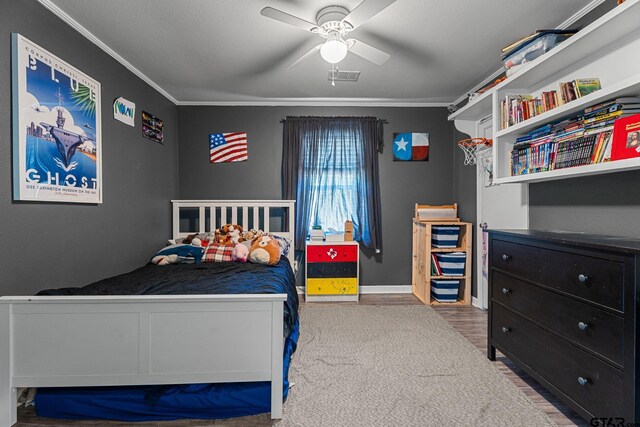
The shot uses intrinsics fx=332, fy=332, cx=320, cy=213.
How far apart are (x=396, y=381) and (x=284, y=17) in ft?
7.44

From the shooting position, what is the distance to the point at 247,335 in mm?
1650

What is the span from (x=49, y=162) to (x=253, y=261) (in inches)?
65.4

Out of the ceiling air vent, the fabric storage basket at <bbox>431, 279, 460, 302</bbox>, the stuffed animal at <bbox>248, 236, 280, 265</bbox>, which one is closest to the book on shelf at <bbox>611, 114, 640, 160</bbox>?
the ceiling air vent

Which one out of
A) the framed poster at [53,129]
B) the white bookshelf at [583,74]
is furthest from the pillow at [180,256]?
the white bookshelf at [583,74]

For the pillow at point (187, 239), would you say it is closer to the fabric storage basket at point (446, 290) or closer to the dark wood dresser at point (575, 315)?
the fabric storage basket at point (446, 290)

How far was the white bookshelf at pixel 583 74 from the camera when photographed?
1591mm

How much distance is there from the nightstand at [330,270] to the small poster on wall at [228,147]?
56.6 inches

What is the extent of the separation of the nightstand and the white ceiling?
1.77 meters

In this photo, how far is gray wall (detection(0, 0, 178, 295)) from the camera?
1805 mm

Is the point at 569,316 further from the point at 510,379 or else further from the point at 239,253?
the point at 239,253

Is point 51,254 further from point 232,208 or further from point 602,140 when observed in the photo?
point 602,140

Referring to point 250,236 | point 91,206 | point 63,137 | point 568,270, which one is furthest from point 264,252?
point 568,270

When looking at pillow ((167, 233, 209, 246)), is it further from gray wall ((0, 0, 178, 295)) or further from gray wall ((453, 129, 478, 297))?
gray wall ((453, 129, 478, 297))

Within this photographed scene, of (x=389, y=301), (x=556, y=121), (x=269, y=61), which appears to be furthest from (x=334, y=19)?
(x=389, y=301)
